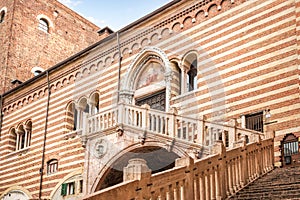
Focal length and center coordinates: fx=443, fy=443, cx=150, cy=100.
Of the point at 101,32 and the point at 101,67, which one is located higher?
the point at 101,32

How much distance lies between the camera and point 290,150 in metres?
11.0

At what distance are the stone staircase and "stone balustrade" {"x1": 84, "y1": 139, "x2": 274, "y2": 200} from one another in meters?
0.20

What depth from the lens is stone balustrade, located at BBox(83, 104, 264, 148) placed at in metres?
10.3

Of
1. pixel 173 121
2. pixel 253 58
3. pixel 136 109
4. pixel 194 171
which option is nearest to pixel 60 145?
pixel 136 109

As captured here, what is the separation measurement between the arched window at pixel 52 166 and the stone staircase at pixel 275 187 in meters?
11.0

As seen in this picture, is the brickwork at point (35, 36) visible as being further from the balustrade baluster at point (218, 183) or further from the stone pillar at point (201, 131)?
the balustrade baluster at point (218, 183)

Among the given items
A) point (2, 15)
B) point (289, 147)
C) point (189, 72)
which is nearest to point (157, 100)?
point (189, 72)

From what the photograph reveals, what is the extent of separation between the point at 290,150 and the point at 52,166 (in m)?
10.8

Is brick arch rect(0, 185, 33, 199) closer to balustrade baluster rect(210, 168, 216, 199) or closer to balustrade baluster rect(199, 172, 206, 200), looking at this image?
balustrade baluster rect(210, 168, 216, 199)

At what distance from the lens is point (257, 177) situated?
914 centimetres

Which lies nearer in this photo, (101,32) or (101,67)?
(101,67)

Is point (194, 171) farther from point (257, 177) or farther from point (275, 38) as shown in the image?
point (275, 38)

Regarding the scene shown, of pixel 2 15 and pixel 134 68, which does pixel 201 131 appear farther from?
pixel 2 15

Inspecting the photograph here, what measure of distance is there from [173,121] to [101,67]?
687 centimetres
